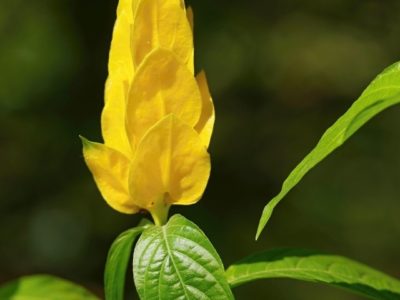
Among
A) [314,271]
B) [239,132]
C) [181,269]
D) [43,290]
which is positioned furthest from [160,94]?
[239,132]

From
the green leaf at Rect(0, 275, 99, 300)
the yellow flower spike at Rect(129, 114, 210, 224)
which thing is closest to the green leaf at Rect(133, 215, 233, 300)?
the yellow flower spike at Rect(129, 114, 210, 224)

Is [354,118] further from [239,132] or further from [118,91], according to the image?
[239,132]

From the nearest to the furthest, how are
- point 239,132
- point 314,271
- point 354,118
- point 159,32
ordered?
point 354,118 → point 159,32 → point 314,271 → point 239,132

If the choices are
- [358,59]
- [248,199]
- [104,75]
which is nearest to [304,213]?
[248,199]

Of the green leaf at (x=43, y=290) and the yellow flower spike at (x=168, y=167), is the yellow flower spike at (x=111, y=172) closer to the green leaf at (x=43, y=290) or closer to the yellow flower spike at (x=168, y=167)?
the yellow flower spike at (x=168, y=167)

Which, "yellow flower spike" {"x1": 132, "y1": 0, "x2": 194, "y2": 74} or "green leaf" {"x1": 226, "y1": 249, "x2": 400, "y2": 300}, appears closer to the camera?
"yellow flower spike" {"x1": 132, "y1": 0, "x2": 194, "y2": 74}

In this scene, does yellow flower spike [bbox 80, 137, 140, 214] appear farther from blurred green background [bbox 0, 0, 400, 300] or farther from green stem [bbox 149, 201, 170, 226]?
blurred green background [bbox 0, 0, 400, 300]
